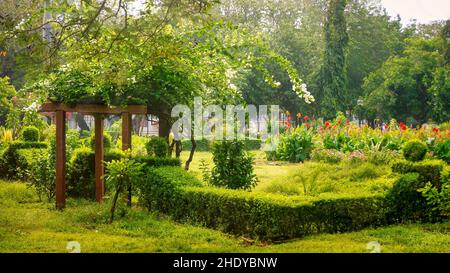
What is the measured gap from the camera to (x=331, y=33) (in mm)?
31000

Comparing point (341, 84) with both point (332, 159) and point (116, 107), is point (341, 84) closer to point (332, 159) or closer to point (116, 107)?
point (332, 159)

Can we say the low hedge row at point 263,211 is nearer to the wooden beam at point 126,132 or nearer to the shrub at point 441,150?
the wooden beam at point 126,132

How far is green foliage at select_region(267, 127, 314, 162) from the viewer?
60.8 feet

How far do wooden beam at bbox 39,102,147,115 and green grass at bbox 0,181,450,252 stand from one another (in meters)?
1.65

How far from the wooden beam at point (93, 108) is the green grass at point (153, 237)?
5.41 feet

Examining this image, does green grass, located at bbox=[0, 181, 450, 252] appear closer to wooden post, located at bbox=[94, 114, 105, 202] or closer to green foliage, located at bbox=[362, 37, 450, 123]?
wooden post, located at bbox=[94, 114, 105, 202]

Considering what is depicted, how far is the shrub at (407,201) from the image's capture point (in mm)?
8641

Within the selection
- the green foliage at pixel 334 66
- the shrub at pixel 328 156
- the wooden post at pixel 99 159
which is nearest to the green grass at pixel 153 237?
the wooden post at pixel 99 159

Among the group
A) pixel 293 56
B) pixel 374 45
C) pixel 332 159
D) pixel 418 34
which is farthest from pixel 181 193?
pixel 418 34

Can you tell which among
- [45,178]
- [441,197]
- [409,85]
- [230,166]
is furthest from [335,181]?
[409,85]

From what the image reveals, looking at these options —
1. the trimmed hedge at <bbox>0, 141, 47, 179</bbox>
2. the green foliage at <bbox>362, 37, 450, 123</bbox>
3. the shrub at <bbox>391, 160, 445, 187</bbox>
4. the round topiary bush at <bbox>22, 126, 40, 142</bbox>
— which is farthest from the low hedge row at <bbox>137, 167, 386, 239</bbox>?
the green foliage at <bbox>362, 37, 450, 123</bbox>

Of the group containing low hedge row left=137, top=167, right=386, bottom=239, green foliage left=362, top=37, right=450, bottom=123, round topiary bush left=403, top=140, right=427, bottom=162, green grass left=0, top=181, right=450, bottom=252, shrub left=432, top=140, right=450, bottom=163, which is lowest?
green grass left=0, top=181, right=450, bottom=252

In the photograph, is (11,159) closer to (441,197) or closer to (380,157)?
(380,157)

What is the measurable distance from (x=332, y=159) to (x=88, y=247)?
8937 millimetres
